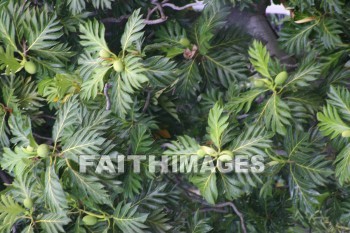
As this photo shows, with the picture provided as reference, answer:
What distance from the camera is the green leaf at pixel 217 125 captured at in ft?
3.21

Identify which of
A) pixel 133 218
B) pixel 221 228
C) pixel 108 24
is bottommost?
pixel 221 228

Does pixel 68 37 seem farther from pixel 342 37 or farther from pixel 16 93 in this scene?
pixel 342 37

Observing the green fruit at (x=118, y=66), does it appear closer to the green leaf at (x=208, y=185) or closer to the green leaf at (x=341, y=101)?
the green leaf at (x=208, y=185)

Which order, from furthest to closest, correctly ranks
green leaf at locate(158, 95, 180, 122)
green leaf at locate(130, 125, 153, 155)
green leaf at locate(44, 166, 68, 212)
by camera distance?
green leaf at locate(158, 95, 180, 122)
green leaf at locate(130, 125, 153, 155)
green leaf at locate(44, 166, 68, 212)

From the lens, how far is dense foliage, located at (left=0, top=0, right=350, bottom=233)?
995 millimetres

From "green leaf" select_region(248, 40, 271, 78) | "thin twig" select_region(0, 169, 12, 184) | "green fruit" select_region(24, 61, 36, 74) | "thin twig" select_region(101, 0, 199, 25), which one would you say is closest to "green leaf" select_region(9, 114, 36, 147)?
"green fruit" select_region(24, 61, 36, 74)

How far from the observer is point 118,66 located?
990mm

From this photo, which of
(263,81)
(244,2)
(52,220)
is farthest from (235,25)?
(52,220)

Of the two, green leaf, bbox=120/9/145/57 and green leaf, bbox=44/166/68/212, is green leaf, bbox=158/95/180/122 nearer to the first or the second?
green leaf, bbox=120/9/145/57

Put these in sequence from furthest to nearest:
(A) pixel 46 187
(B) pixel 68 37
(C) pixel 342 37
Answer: (B) pixel 68 37, (C) pixel 342 37, (A) pixel 46 187

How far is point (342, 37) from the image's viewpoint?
110cm

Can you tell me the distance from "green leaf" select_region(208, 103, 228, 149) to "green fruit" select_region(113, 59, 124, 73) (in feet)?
0.60

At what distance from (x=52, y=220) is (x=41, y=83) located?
29cm

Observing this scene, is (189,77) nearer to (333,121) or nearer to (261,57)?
(261,57)
